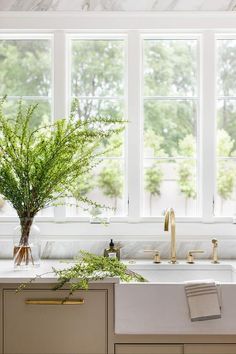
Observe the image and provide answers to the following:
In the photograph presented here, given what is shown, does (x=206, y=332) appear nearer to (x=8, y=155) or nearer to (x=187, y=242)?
(x=187, y=242)

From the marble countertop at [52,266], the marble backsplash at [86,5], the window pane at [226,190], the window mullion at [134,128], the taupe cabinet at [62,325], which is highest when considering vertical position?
the marble backsplash at [86,5]

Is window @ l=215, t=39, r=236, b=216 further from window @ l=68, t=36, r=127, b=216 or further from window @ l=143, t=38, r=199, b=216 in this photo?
window @ l=68, t=36, r=127, b=216

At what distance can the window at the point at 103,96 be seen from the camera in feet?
11.8

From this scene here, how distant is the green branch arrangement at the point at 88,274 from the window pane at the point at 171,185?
2.50ft

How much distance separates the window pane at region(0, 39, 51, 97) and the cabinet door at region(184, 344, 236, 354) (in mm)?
1802

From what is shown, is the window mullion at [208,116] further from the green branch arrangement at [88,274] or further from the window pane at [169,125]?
the green branch arrangement at [88,274]

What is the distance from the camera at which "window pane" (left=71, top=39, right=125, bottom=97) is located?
361 cm

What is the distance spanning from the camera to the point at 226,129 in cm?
359

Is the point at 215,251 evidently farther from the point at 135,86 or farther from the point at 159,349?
the point at 135,86

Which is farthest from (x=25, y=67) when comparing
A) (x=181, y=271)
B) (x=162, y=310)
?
(x=162, y=310)

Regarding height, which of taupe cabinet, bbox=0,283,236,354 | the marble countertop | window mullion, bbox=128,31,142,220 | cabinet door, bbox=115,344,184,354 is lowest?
cabinet door, bbox=115,344,184,354

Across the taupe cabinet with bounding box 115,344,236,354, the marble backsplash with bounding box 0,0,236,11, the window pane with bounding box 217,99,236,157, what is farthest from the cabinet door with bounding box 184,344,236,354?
the marble backsplash with bounding box 0,0,236,11

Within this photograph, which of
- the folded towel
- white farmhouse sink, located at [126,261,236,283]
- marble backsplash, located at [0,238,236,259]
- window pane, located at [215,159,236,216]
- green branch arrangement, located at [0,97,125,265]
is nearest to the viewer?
the folded towel

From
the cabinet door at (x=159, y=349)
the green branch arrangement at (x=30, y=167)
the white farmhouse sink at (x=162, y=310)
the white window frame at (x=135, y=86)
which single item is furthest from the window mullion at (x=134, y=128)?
the cabinet door at (x=159, y=349)
